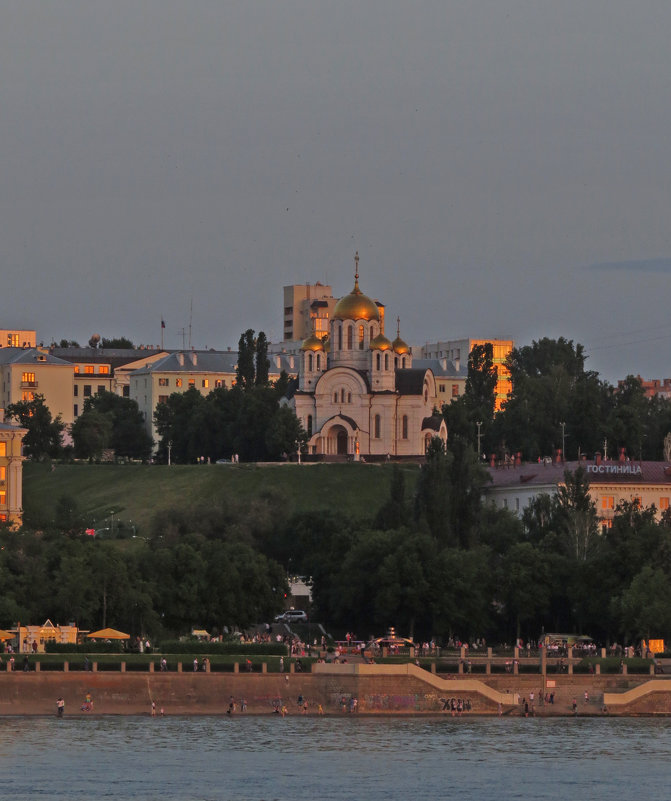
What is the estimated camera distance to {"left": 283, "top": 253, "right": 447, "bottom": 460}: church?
567ft

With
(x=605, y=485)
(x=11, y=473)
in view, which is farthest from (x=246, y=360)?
(x=605, y=485)

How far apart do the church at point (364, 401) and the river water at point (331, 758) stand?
77718 mm

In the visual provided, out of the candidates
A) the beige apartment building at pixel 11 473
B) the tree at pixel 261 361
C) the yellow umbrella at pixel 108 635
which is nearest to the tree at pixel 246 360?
the tree at pixel 261 361

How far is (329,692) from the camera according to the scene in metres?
95.8

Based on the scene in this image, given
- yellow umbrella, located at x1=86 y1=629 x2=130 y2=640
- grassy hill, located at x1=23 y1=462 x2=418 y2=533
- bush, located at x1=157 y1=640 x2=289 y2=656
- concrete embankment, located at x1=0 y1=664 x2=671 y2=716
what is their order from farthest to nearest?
grassy hill, located at x1=23 y1=462 x2=418 y2=533, yellow umbrella, located at x1=86 y1=629 x2=130 y2=640, bush, located at x1=157 y1=640 x2=289 y2=656, concrete embankment, located at x1=0 y1=664 x2=671 y2=716

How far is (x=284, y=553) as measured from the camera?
432ft

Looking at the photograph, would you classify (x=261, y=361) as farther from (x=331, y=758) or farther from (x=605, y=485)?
(x=331, y=758)

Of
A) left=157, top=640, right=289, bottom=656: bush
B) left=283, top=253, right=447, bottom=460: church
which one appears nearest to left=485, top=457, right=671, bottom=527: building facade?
left=283, top=253, right=447, bottom=460: church

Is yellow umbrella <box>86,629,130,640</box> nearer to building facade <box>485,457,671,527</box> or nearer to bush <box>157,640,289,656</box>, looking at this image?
bush <box>157,640,289,656</box>

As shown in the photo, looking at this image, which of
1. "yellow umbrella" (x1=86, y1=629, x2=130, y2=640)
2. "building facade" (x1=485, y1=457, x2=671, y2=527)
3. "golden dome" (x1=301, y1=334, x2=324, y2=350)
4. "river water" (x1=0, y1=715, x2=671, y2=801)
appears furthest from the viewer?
"golden dome" (x1=301, y1=334, x2=324, y2=350)

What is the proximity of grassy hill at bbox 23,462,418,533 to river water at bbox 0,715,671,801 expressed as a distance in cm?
6059

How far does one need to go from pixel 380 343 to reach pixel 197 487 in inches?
787

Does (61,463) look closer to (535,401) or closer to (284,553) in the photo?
(535,401)

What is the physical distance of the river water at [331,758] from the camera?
7388cm
